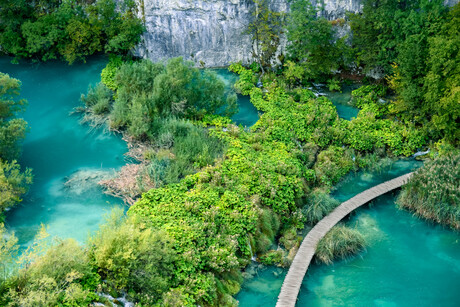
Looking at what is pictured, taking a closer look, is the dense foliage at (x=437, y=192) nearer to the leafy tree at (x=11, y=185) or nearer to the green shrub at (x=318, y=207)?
the green shrub at (x=318, y=207)

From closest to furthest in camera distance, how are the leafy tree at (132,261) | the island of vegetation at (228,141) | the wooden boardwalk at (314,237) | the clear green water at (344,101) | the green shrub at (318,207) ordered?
1. the leafy tree at (132,261)
2. the island of vegetation at (228,141)
3. the wooden boardwalk at (314,237)
4. the green shrub at (318,207)
5. the clear green water at (344,101)

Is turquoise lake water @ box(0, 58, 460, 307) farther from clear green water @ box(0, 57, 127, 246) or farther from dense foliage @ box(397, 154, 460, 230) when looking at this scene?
dense foliage @ box(397, 154, 460, 230)

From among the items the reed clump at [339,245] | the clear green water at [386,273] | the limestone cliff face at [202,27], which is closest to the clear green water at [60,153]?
the limestone cliff face at [202,27]

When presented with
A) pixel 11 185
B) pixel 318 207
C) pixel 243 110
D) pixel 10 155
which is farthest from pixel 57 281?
pixel 243 110

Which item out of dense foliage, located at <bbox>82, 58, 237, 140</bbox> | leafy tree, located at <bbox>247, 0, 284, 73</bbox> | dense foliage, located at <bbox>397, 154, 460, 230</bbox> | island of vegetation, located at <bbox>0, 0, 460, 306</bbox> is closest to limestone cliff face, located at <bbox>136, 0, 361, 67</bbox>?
leafy tree, located at <bbox>247, 0, 284, 73</bbox>

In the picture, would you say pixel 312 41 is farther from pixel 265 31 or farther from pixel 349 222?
pixel 349 222

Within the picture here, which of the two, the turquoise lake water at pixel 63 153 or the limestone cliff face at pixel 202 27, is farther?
the limestone cliff face at pixel 202 27
